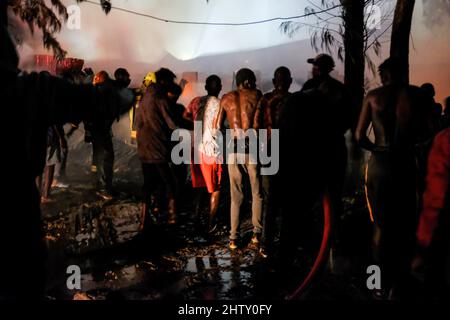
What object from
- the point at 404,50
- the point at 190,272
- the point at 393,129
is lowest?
the point at 190,272

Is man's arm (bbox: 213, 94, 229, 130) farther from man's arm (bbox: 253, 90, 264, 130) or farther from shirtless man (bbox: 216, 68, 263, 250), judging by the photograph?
A: man's arm (bbox: 253, 90, 264, 130)

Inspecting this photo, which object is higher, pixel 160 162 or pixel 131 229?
pixel 160 162

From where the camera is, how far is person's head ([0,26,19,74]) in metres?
2.47

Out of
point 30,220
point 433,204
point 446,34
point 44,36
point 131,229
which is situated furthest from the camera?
point 446,34

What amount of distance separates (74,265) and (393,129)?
12.1 ft

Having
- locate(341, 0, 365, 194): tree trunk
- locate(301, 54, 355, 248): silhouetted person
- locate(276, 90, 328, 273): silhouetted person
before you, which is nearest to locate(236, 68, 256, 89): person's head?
locate(301, 54, 355, 248): silhouetted person

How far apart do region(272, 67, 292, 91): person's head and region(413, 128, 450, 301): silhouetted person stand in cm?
242

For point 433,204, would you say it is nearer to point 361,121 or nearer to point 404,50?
point 361,121

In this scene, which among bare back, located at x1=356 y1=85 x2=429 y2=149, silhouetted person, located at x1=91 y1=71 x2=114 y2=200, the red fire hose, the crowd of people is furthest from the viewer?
silhouetted person, located at x1=91 y1=71 x2=114 y2=200

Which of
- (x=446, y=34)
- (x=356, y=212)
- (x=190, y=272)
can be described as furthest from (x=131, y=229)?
(x=446, y=34)

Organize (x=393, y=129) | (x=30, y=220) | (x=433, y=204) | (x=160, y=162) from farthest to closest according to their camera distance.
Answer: (x=160, y=162), (x=393, y=129), (x=433, y=204), (x=30, y=220)

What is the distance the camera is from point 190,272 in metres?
5.02

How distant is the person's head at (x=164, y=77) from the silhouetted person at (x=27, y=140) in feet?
10.9

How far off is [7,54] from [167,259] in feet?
11.2
